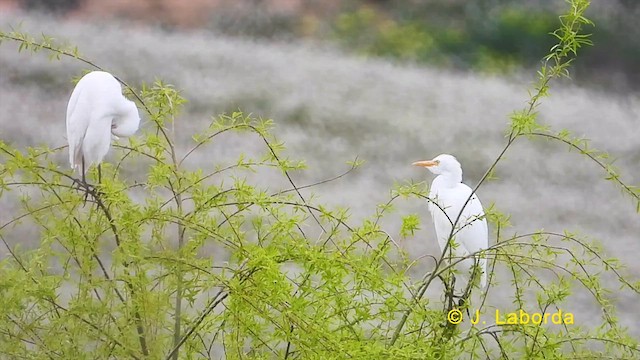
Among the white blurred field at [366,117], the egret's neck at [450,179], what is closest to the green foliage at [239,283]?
the egret's neck at [450,179]

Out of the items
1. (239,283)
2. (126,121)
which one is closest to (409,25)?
(126,121)

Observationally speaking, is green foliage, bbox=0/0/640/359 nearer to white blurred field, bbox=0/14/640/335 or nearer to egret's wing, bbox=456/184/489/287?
egret's wing, bbox=456/184/489/287

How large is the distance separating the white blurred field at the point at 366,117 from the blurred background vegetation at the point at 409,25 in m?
0.05

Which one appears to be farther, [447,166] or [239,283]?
[447,166]

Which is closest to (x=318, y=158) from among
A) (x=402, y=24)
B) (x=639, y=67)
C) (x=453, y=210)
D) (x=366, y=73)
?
(x=366, y=73)

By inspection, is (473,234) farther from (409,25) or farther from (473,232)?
(409,25)

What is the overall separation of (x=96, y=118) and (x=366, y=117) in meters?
1.31

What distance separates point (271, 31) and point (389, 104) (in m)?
0.50

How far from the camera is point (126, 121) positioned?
242cm

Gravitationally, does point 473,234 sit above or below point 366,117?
below

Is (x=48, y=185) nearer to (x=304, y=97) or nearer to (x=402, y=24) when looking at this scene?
(x=304, y=97)

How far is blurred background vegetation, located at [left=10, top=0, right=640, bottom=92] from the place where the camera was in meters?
3.48

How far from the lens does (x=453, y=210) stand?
8.84 feet

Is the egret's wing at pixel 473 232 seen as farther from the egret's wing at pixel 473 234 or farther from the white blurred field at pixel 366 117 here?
the white blurred field at pixel 366 117
